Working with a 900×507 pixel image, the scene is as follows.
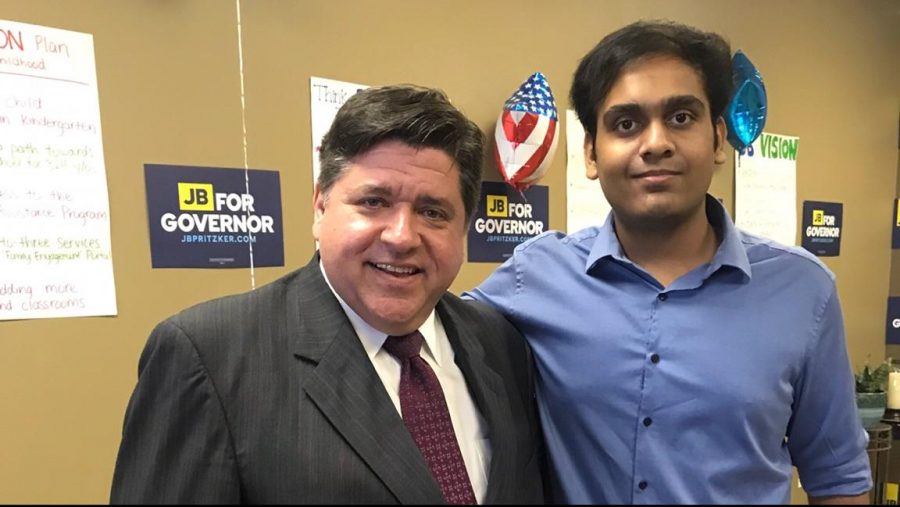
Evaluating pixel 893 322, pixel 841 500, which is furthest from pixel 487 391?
pixel 893 322

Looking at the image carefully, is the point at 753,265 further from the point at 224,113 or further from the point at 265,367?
the point at 224,113

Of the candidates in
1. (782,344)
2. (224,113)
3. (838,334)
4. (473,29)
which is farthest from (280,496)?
(473,29)

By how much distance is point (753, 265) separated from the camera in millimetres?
1251

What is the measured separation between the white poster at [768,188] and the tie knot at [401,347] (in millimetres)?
2599

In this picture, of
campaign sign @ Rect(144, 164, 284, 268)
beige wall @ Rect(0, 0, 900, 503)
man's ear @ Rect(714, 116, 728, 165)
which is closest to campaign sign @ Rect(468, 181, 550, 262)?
beige wall @ Rect(0, 0, 900, 503)

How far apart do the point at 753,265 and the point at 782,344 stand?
0.54 ft

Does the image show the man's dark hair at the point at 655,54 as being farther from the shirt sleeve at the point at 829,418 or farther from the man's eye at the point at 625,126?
the shirt sleeve at the point at 829,418

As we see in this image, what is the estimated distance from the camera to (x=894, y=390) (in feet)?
10.2

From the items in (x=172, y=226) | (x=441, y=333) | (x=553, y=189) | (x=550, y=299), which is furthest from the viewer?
(x=553, y=189)

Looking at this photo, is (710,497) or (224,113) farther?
(224,113)

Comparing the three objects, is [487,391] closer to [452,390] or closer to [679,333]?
[452,390]

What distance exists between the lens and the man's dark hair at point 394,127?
1014 mm

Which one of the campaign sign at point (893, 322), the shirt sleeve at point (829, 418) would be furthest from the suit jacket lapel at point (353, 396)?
the campaign sign at point (893, 322)

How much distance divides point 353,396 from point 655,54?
82 cm
